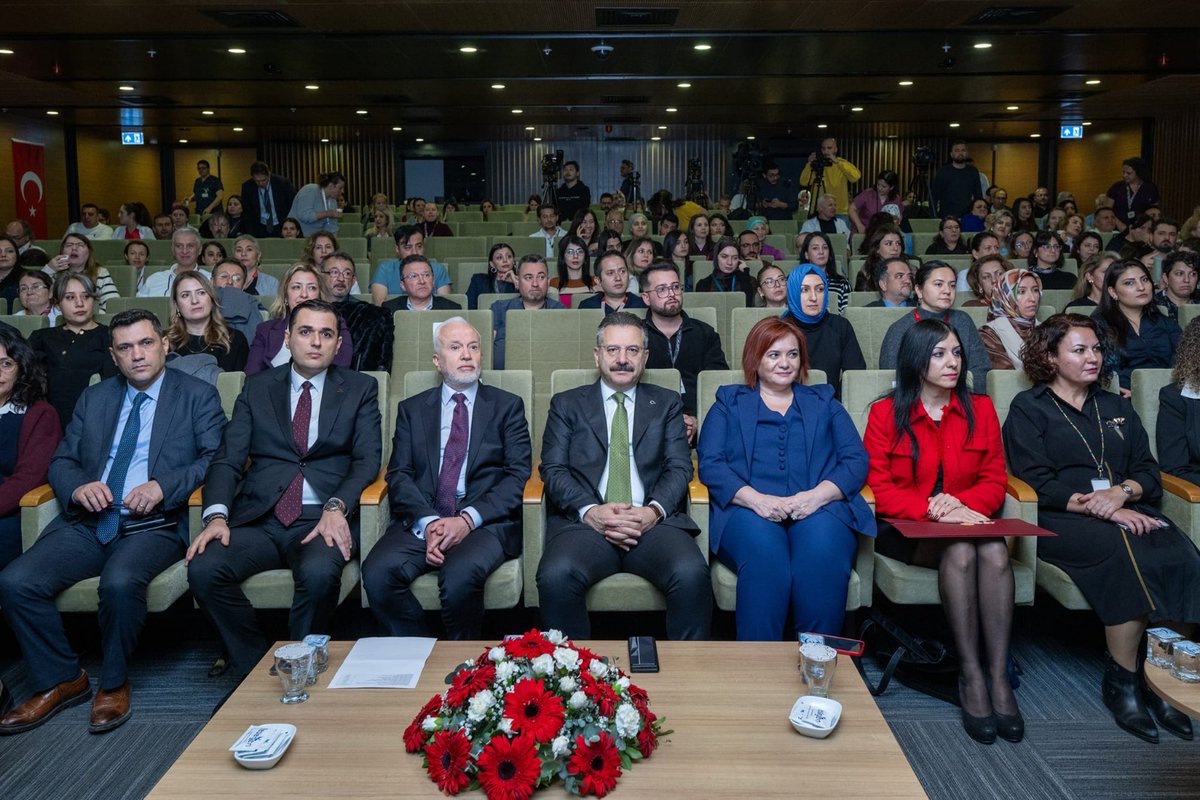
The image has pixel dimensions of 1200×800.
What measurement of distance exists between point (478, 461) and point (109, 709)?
131 cm

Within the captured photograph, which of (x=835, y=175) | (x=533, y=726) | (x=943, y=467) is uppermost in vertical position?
(x=835, y=175)

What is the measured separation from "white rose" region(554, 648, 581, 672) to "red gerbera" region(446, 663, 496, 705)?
13 centimetres

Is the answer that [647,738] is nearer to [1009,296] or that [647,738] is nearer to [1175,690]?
[1175,690]

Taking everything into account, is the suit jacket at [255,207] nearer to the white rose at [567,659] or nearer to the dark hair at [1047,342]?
the dark hair at [1047,342]

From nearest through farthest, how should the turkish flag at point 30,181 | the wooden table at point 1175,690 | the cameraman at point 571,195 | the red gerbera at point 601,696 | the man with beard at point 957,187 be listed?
the red gerbera at point 601,696 < the wooden table at point 1175,690 < the man with beard at point 957,187 < the cameraman at point 571,195 < the turkish flag at point 30,181

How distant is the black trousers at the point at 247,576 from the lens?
2.96m

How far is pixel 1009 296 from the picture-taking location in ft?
14.4

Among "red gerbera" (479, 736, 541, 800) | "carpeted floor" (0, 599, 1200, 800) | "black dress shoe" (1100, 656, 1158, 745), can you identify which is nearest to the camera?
"red gerbera" (479, 736, 541, 800)

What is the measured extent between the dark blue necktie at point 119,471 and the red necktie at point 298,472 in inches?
19.9

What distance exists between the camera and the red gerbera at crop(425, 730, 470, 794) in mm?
1762

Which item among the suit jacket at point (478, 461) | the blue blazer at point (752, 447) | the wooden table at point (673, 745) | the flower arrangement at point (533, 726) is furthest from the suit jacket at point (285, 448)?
the flower arrangement at point (533, 726)

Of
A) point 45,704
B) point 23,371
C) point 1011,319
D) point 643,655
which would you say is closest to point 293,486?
point 45,704

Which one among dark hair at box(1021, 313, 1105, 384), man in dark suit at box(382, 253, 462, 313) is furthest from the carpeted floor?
man in dark suit at box(382, 253, 462, 313)

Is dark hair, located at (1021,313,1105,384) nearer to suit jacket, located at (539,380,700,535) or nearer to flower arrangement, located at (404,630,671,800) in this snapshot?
suit jacket, located at (539,380,700,535)
